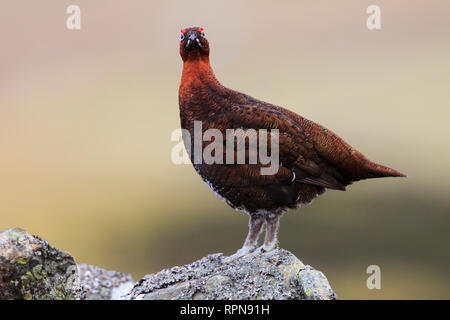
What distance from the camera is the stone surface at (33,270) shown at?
12.3 ft

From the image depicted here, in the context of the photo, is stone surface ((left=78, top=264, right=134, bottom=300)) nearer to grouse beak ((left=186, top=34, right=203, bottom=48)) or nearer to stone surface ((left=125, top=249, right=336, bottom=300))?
stone surface ((left=125, top=249, right=336, bottom=300))

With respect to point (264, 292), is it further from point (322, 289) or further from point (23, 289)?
point (23, 289)

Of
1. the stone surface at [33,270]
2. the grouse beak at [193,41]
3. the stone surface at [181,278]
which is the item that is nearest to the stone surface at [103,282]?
the stone surface at [181,278]

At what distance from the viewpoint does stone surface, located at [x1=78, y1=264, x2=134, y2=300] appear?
584cm

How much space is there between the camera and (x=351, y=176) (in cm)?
486

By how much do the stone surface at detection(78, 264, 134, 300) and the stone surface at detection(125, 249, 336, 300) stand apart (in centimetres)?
126

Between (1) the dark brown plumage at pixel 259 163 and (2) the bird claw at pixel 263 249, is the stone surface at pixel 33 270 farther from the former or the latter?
(2) the bird claw at pixel 263 249

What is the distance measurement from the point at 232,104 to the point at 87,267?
2.79m

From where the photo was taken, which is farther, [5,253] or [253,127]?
[253,127]

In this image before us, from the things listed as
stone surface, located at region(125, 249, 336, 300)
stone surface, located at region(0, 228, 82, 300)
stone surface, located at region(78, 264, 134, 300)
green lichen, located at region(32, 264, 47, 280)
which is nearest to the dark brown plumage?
stone surface, located at region(125, 249, 336, 300)

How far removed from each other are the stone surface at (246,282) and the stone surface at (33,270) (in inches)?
26.6

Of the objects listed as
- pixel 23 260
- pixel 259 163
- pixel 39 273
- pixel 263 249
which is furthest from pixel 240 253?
pixel 23 260

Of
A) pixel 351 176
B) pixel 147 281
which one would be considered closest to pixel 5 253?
pixel 147 281

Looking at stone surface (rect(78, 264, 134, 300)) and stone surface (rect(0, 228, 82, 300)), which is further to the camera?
stone surface (rect(78, 264, 134, 300))
